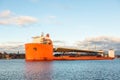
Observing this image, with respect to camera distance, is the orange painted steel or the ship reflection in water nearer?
the ship reflection in water

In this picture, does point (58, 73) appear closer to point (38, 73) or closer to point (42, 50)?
point (38, 73)

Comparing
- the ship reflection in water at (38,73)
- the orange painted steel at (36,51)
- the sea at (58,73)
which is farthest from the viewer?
the orange painted steel at (36,51)

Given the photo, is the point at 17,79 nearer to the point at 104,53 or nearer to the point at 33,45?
the point at 33,45

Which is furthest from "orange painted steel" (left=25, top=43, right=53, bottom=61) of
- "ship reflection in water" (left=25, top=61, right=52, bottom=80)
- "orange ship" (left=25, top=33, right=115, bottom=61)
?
"ship reflection in water" (left=25, top=61, right=52, bottom=80)

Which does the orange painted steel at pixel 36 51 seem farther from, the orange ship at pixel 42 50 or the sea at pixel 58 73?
the sea at pixel 58 73

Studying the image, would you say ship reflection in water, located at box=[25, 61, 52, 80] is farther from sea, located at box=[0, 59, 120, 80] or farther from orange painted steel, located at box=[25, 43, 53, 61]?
orange painted steel, located at box=[25, 43, 53, 61]

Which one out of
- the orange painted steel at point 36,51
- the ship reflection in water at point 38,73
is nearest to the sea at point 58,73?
the ship reflection in water at point 38,73

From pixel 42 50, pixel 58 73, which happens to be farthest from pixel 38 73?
pixel 42 50

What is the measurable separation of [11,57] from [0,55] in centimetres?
762

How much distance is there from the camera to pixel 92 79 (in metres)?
31.7

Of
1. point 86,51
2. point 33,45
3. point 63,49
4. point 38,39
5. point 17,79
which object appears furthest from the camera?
point 86,51

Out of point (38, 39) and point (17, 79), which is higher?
point (38, 39)

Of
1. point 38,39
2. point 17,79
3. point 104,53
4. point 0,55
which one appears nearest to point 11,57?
point 0,55

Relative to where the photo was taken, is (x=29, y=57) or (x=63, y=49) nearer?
(x=29, y=57)
